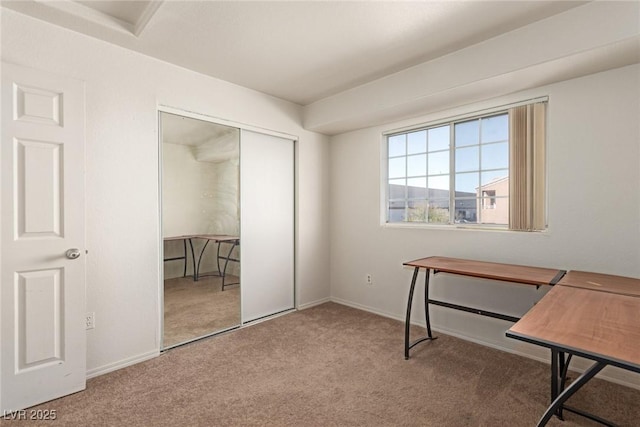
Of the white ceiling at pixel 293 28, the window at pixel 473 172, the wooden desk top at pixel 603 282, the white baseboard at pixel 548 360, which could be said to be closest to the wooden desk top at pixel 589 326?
the wooden desk top at pixel 603 282

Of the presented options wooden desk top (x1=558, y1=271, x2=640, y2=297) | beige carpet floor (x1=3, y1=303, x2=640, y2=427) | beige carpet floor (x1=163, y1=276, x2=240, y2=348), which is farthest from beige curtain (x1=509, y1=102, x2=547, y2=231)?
beige carpet floor (x1=163, y1=276, x2=240, y2=348)

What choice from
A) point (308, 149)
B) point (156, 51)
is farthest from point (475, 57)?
point (156, 51)

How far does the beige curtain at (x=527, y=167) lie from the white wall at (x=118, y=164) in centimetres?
280

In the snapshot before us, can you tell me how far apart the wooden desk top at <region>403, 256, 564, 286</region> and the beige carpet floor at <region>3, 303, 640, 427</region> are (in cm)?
76

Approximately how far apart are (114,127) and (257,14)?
4.58ft

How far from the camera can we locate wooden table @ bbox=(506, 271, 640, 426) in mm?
1097

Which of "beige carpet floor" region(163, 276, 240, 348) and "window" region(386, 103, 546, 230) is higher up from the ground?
"window" region(386, 103, 546, 230)

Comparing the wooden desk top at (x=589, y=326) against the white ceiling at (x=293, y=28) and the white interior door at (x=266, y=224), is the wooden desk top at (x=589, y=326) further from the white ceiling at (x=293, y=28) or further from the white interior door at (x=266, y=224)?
Answer: the white interior door at (x=266, y=224)

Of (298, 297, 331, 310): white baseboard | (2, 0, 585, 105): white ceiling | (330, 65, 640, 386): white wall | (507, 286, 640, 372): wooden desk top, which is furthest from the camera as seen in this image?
(298, 297, 331, 310): white baseboard

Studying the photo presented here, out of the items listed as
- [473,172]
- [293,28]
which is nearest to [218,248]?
[293,28]

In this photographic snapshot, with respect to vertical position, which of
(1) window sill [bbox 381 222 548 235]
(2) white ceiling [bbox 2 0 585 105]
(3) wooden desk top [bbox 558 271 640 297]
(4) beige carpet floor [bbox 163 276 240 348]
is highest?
(2) white ceiling [bbox 2 0 585 105]

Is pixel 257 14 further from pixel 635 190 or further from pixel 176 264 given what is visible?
pixel 635 190

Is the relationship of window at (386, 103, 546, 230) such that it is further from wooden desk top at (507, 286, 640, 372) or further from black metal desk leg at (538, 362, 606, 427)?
black metal desk leg at (538, 362, 606, 427)

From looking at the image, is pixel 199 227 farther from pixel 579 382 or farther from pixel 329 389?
pixel 579 382
